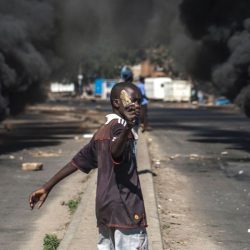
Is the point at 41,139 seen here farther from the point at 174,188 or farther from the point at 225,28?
the point at 174,188

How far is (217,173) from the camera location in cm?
1401

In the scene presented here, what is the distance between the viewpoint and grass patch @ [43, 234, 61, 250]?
24.7 ft

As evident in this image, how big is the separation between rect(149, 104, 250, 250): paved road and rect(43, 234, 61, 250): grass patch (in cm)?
160

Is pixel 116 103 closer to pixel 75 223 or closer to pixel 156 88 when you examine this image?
pixel 75 223

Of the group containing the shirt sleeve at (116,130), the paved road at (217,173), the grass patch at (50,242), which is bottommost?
the paved road at (217,173)

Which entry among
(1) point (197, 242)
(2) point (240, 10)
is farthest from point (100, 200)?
(2) point (240, 10)

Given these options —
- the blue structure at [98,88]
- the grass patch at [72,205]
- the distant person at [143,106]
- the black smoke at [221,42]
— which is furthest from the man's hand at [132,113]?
the blue structure at [98,88]

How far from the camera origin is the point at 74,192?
11797 mm

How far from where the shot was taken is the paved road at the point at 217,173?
28.9 feet

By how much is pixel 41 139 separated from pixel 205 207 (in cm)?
1323

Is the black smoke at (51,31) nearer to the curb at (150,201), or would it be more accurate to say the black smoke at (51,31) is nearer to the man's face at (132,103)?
the curb at (150,201)

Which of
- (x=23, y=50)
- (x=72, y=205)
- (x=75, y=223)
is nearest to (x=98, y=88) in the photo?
(x=23, y=50)

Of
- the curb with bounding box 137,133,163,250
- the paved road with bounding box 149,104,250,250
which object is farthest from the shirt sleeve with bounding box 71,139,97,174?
the paved road with bounding box 149,104,250,250

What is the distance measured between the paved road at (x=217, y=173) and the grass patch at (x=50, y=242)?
62.9 inches
